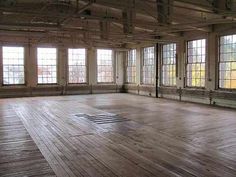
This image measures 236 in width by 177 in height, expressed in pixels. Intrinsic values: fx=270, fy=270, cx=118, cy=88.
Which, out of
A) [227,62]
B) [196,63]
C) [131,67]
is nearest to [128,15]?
[227,62]

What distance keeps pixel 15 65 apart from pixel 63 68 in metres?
2.40

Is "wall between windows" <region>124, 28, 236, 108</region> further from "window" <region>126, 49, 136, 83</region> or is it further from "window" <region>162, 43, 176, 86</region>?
"window" <region>126, 49, 136, 83</region>

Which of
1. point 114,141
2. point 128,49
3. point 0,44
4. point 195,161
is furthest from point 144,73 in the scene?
point 195,161

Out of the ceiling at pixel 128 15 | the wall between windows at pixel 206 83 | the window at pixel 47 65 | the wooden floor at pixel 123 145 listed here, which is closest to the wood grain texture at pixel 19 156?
the wooden floor at pixel 123 145

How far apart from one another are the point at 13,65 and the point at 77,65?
10.7 ft

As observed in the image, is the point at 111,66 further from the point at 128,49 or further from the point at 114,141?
the point at 114,141

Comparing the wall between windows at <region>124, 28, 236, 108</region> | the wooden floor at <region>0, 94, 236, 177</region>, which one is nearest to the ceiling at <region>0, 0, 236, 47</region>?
the wall between windows at <region>124, 28, 236, 108</region>

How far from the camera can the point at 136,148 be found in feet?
15.1

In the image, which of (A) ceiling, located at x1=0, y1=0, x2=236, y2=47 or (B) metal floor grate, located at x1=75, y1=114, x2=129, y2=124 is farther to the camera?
(B) metal floor grate, located at x1=75, y1=114, x2=129, y2=124

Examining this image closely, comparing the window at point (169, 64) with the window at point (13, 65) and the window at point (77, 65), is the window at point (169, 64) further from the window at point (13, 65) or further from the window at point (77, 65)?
the window at point (13, 65)

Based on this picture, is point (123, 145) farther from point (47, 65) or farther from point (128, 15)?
point (47, 65)

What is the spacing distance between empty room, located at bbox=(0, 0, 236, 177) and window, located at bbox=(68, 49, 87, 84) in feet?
0.18

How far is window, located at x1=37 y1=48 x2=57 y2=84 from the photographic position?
13992 mm

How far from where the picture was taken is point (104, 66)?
15523 mm
